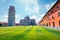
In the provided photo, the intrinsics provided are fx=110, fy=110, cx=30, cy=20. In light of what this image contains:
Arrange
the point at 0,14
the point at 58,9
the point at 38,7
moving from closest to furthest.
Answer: the point at 0,14 < the point at 38,7 < the point at 58,9

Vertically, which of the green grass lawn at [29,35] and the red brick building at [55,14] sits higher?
Result: the red brick building at [55,14]

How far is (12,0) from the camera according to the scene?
9.86 metres

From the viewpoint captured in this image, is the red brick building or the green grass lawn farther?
the red brick building

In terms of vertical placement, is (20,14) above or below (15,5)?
below

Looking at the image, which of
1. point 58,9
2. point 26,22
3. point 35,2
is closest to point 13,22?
point 26,22

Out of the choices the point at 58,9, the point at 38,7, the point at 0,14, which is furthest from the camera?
the point at 58,9

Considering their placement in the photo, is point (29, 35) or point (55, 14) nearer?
point (29, 35)

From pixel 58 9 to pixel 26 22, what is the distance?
667 cm

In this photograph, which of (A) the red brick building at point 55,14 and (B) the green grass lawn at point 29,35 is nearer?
(B) the green grass lawn at point 29,35

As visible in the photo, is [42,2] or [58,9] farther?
[58,9]

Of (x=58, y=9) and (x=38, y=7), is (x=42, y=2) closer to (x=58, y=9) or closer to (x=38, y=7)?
(x=38, y=7)

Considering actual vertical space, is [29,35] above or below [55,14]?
below

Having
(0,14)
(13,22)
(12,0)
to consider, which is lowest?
(13,22)

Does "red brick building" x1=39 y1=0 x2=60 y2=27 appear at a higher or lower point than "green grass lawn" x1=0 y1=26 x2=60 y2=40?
higher
